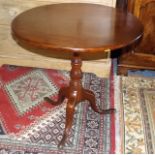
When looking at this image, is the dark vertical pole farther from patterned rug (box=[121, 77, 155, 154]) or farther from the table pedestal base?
the table pedestal base

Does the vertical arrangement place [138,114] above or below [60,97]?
below

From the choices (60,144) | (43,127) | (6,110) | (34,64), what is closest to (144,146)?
(60,144)

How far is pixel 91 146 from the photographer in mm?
1882

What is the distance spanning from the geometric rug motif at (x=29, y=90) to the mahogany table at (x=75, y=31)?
338mm

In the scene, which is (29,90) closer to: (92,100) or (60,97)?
(60,97)

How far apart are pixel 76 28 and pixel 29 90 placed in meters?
0.93

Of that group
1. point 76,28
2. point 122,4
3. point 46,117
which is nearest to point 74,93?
point 46,117

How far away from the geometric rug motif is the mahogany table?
13.3 inches

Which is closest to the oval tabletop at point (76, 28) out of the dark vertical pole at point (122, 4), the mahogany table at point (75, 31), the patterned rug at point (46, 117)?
the mahogany table at point (75, 31)

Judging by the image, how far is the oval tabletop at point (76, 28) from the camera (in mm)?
1472

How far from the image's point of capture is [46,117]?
211 cm

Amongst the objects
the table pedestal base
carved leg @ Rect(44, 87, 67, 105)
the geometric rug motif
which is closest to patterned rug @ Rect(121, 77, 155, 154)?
the table pedestal base

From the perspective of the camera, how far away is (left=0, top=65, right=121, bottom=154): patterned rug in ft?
6.16

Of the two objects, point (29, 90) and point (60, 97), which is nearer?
point (60, 97)
